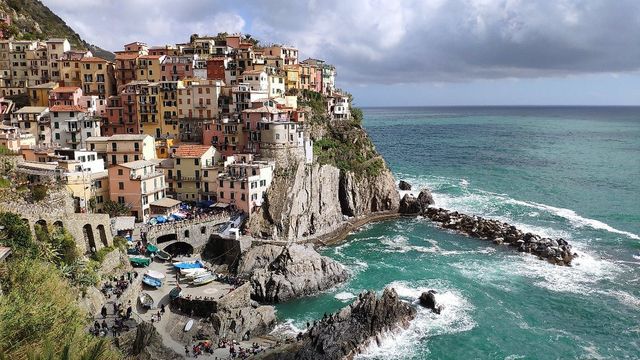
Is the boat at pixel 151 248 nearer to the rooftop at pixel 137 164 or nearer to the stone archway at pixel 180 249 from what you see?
the stone archway at pixel 180 249

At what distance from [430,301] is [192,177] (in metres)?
35.3

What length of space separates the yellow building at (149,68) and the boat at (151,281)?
4822 centimetres

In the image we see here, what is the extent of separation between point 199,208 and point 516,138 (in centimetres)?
15023

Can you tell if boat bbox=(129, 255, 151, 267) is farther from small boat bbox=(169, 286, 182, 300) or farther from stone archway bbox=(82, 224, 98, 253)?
small boat bbox=(169, 286, 182, 300)

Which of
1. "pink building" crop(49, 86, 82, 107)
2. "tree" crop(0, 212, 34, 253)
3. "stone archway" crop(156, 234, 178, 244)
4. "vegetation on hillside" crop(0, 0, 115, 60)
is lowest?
"stone archway" crop(156, 234, 178, 244)

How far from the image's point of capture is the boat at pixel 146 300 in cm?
4591

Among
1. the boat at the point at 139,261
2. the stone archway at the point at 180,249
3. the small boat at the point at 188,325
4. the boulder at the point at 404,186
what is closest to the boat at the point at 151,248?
the boat at the point at 139,261

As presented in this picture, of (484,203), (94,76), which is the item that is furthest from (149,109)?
(484,203)

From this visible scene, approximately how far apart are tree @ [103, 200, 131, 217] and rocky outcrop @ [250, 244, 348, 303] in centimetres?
1830

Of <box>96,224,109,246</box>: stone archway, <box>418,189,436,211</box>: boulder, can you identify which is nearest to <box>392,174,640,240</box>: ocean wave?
<box>418,189,436,211</box>: boulder

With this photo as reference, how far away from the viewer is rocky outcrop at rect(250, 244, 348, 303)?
169 feet

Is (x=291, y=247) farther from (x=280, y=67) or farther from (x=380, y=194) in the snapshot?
(x=280, y=67)

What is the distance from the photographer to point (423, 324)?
45906mm

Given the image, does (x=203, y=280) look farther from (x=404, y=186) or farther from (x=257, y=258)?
(x=404, y=186)
